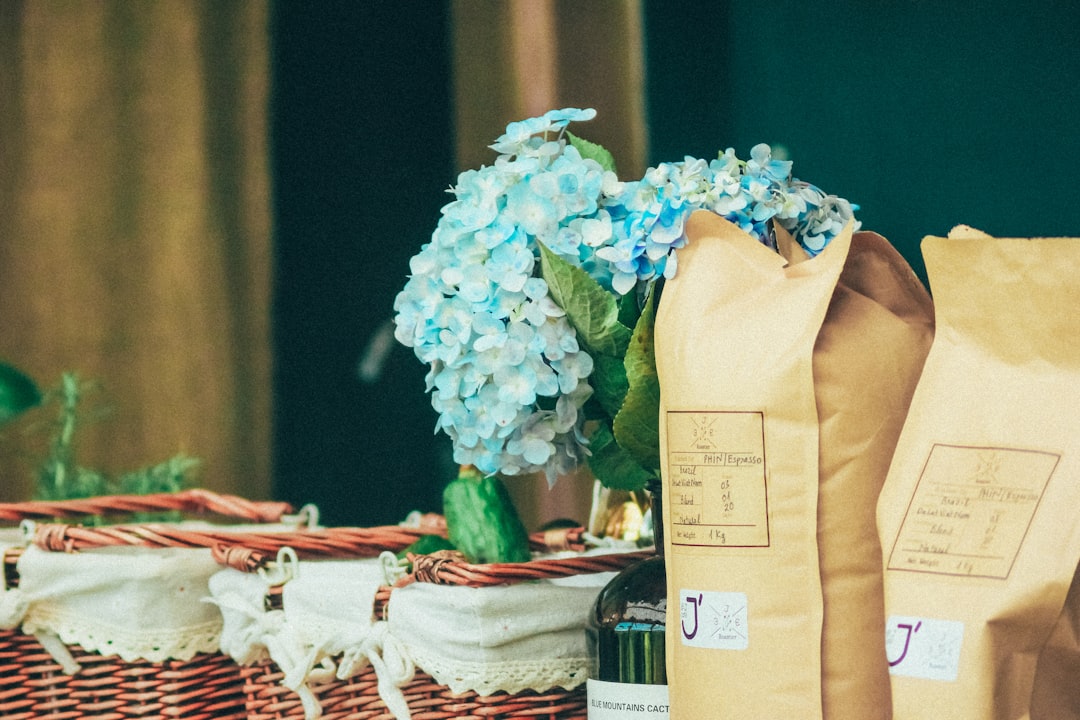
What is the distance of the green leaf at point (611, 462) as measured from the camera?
86 cm

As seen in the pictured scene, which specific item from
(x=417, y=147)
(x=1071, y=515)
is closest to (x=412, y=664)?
(x=1071, y=515)

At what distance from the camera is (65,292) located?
2.21m

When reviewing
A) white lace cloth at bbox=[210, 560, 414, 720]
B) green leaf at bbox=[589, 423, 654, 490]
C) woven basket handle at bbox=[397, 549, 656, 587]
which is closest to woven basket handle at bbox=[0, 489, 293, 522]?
white lace cloth at bbox=[210, 560, 414, 720]

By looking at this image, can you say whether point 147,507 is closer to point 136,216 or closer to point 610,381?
point 610,381

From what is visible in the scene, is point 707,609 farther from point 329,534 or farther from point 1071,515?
point 329,534

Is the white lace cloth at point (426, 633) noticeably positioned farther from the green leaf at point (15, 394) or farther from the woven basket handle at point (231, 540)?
the green leaf at point (15, 394)

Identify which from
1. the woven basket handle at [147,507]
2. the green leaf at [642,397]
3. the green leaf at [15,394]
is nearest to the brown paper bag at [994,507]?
the green leaf at [642,397]

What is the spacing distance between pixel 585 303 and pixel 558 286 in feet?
0.07

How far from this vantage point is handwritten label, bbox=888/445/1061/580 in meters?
0.57

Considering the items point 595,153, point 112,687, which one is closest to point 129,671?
point 112,687

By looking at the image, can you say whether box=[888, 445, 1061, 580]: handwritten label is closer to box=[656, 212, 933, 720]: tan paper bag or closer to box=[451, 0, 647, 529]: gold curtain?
box=[656, 212, 933, 720]: tan paper bag

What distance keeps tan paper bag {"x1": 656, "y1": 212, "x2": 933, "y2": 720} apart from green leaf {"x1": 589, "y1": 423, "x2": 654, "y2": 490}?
0.52 ft

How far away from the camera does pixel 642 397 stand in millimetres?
779

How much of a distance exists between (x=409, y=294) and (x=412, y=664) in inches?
11.0
